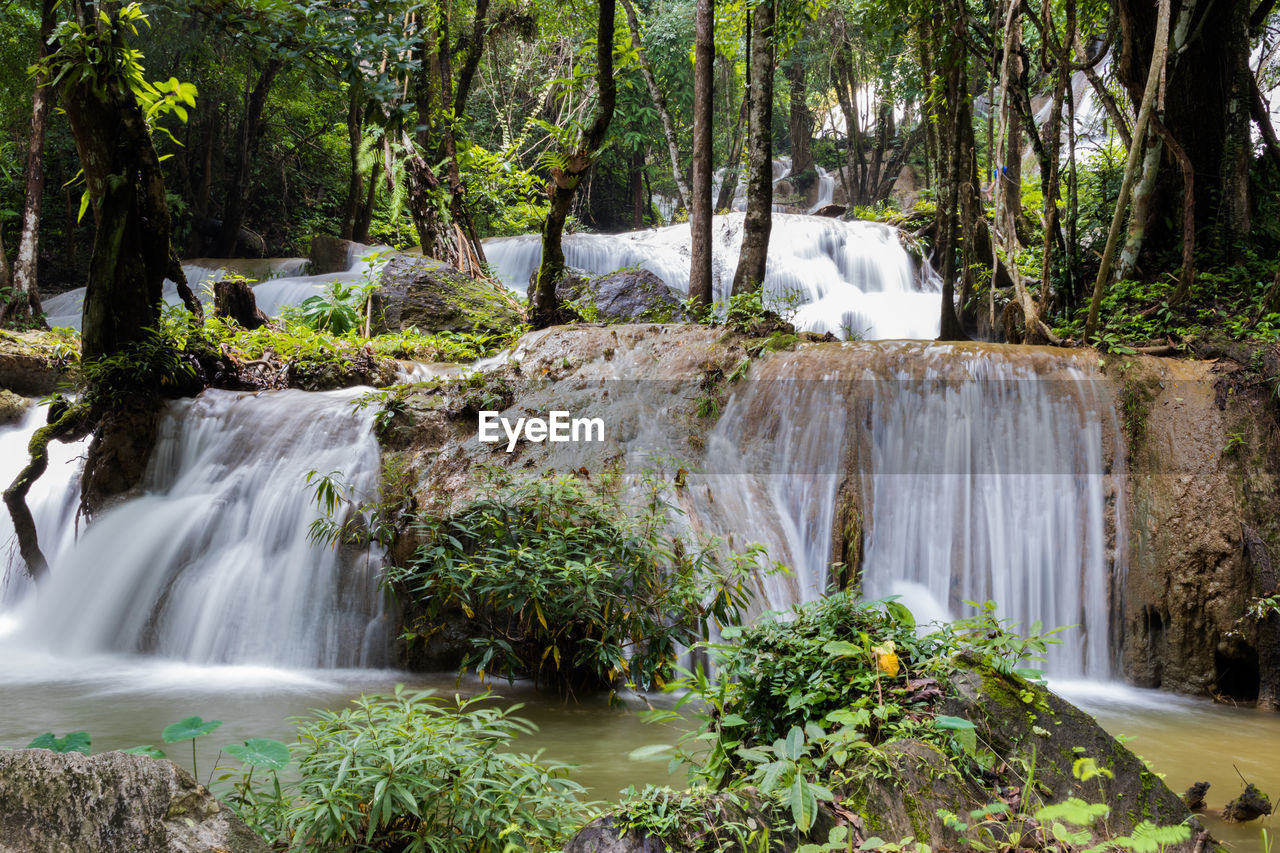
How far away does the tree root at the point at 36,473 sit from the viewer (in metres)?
6.91

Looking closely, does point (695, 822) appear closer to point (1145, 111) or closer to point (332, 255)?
point (1145, 111)

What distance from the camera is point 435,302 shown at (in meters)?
10.7

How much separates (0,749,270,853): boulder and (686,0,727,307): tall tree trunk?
7.80 metres

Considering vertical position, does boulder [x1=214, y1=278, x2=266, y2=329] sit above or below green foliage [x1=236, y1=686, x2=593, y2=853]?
above

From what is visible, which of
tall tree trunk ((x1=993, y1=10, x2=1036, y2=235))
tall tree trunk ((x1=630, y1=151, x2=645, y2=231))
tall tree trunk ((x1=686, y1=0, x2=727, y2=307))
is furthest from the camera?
tall tree trunk ((x1=630, y1=151, x2=645, y2=231))

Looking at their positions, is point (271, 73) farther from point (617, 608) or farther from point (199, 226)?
point (617, 608)

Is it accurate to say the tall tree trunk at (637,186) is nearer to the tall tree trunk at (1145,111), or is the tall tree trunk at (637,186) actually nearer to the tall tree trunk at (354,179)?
the tall tree trunk at (354,179)

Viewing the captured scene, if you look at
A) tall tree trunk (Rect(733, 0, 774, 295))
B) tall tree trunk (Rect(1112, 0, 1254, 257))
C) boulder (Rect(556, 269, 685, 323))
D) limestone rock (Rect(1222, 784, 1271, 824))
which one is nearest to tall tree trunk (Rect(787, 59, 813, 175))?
boulder (Rect(556, 269, 685, 323))

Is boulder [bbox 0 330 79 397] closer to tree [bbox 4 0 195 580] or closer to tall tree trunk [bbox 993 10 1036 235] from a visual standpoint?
tree [bbox 4 0 195 580]

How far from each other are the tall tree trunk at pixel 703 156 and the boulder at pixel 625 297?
719 mm

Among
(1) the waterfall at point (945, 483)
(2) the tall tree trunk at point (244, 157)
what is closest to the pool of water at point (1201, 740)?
(1) the waterfall at point (945, 483)

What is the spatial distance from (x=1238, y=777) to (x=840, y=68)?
2309 cm

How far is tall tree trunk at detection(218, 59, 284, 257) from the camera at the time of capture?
1812 centimetres

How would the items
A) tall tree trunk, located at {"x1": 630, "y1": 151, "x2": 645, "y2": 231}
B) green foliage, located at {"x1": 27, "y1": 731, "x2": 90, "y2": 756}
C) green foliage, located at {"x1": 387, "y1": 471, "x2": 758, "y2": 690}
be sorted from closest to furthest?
green foliage, located at {"x1": 27, "y1": 731, "x2": 90, "y2": 756} → green foliage, located at {"x1": 387, "y1": 471, "x2": 758, "y2": 690} → tall tree trunk, located at {"x1": 630, "y1": 151, "x2": 645, "y2": 231}
